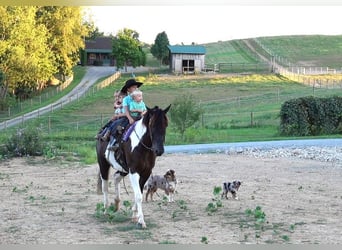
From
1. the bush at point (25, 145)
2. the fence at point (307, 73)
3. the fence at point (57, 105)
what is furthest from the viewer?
the fence at point (307, 73)

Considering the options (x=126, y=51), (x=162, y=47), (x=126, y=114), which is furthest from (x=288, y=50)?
(x=126, y=114)

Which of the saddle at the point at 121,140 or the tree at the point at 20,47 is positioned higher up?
the tree at the point at 20,47

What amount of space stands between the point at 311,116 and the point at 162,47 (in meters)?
46.9

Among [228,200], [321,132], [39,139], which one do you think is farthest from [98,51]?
[228,200]

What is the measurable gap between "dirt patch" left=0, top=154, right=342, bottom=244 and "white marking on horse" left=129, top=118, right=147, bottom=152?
1.28 m

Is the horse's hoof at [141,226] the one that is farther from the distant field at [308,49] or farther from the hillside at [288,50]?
the distant field at [308,49]

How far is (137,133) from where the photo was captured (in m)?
8.41

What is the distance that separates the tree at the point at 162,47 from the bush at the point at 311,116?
45.5m

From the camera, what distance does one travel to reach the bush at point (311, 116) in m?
26.3

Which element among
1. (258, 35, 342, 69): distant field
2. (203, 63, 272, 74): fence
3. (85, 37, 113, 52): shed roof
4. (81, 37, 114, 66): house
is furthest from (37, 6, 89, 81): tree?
(258, 35, 342, 69): distant field

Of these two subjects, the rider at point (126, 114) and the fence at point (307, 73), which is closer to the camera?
the rider at point (126, 114)

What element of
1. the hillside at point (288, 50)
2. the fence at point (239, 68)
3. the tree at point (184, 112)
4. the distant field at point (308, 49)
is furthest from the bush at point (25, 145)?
the distant field at point (308, 49)

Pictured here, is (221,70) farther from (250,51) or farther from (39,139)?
(39,139)

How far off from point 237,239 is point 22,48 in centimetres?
3637
